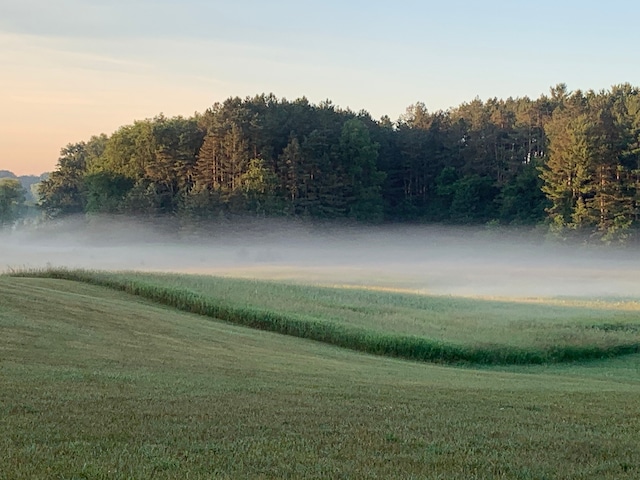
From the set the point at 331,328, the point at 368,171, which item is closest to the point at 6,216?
the point at 368,171

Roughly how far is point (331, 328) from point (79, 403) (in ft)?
58.8

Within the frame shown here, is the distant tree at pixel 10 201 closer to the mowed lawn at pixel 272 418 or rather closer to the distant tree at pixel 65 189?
the distant tree at pixel 65 189

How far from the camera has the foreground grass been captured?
2666 cm

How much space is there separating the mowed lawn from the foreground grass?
738 centimetres

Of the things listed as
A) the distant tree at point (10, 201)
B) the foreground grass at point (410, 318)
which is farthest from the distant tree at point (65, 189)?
the foreground grass at point (410, 318)

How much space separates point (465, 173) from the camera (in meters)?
109

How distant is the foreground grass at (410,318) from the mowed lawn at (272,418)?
24.2 feet

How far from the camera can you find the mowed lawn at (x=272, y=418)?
823cm

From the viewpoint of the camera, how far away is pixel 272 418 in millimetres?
10664

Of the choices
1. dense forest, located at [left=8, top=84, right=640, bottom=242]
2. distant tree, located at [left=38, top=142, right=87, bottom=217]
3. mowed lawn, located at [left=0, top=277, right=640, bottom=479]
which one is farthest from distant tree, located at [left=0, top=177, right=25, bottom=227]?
mowed lawn, located at [left=0, top=277, right=640, bottom=479]

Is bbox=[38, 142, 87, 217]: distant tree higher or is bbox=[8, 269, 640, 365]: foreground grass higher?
Answer: bbox=[38, 142, 87, 217]: distant tree

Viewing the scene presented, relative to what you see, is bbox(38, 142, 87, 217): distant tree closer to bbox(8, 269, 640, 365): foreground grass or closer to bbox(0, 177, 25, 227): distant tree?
bbox(0, 177, 25, 227): distant tree

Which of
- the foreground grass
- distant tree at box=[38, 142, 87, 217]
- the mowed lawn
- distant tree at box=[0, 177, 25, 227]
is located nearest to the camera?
the mowed lawn

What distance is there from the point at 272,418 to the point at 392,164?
105831 millimetres
